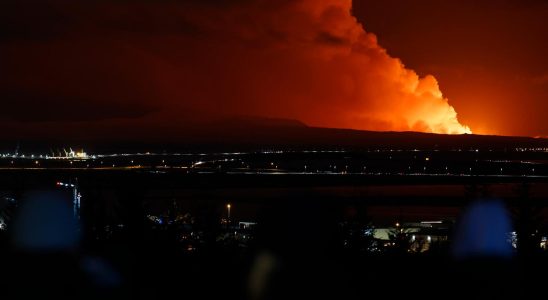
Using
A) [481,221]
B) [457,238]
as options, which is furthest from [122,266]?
[481,221]

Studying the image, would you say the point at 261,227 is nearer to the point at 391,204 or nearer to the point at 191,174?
the point at 391,204

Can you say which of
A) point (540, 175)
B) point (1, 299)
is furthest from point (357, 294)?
point (540, 175)

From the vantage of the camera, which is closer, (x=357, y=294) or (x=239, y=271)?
(x=357, y=294)

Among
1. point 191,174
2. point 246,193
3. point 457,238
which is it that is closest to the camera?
point 457,238

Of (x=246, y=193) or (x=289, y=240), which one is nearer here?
(x=289, y=240)

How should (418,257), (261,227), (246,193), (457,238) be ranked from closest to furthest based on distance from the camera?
(261,227), (418,257), (457,238), (246,193)

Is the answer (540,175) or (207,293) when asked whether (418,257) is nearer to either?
(207,293)

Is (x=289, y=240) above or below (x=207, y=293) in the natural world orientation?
above

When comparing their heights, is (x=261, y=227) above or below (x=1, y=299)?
above

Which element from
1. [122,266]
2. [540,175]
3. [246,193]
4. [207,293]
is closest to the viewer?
[207,293]
